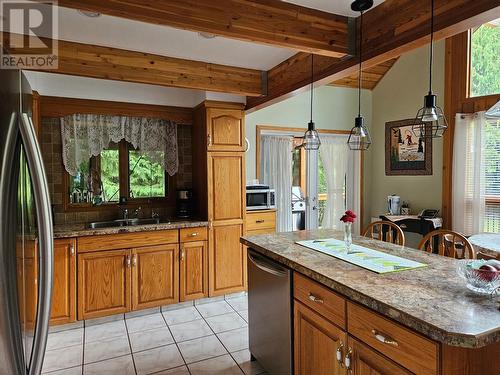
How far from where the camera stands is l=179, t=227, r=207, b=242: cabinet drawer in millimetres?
3521

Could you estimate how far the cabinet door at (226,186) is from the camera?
3689 millimetres

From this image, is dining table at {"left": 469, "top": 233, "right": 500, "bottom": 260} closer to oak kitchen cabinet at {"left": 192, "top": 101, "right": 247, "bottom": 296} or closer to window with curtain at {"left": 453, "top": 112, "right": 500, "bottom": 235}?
window with curtain at {"left": 453, "top": 112, "right": 500, "bottom": 235}

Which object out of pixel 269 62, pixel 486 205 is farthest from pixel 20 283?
pixel 486 205

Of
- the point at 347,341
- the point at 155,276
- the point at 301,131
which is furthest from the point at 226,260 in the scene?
the point at 301,131

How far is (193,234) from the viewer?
3.57 m

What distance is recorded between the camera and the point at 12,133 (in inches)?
37.5

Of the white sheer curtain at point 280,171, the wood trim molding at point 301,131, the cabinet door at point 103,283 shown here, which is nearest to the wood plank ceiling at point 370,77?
the wood trim molding at point 301,131

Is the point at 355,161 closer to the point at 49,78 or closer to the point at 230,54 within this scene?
the point at 230,54

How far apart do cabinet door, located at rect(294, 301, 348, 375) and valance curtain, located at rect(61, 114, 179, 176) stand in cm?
267

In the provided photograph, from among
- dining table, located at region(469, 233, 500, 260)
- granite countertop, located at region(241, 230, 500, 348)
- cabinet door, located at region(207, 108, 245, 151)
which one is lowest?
dining table, located at region(469, 233, 500, 260)

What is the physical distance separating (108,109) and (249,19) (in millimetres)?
2281

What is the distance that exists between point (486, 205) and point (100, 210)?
16.4ft

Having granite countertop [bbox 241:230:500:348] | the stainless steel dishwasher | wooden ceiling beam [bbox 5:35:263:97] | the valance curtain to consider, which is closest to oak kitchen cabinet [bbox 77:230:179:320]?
the valance curtain

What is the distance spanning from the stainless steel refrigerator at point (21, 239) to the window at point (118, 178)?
2.67m
